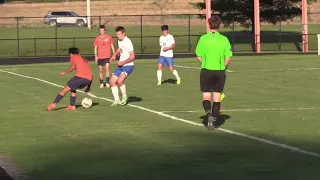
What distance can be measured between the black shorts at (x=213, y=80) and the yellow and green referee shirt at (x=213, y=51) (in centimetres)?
9

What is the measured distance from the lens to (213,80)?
1612 cm

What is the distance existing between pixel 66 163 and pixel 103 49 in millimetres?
16776

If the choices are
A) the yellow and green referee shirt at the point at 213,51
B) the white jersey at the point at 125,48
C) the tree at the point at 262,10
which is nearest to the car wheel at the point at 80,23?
the tree at the point at 262,10

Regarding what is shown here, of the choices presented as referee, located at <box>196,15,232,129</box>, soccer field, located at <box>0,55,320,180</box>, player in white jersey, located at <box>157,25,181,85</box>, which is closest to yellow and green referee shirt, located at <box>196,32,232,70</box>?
referee, located at <box>196,15,232,129</box>

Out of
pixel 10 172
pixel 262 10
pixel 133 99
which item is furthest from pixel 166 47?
pixel 262 10

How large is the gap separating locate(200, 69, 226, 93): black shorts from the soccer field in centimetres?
78

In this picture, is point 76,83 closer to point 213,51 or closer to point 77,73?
point 77,73

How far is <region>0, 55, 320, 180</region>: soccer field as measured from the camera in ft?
39.7

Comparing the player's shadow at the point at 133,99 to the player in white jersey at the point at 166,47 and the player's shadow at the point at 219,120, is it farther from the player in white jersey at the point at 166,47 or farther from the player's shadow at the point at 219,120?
the player in white jersey at the point at 166,47

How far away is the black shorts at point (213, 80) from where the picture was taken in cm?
1608

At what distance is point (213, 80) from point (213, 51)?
52cm

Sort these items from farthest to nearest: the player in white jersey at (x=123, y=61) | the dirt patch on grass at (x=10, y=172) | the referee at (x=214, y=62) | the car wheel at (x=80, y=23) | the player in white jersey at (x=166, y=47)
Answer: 1. the car wheel at (x=80, y=23)
2. the player in white jersey at (x=166, y=47)
3. the player in white jersey at (x=123, y=61)
4. the referee at (x=214, y=62)
5. the dirt patch on grass at (x=10, y=172)

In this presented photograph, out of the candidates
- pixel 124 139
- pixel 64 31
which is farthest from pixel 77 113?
pixel 64 31

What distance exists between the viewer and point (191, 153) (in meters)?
13.5
